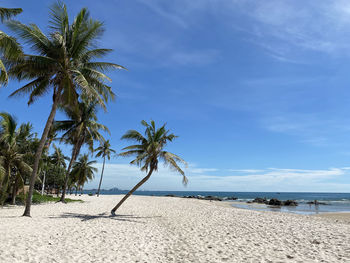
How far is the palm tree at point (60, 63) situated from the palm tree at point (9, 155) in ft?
18.7

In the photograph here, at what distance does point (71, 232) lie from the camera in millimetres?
8711

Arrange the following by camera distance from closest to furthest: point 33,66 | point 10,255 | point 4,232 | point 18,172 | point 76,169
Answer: point 10,255 → point 4,232 → point 33,66 → point 18,172 → point 76,169

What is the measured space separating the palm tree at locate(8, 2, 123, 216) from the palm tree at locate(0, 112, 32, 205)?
5.70 meters

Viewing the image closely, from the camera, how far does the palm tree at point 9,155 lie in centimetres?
1708

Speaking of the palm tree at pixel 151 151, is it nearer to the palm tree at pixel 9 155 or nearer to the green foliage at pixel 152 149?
the green foliage at pixel 152 149

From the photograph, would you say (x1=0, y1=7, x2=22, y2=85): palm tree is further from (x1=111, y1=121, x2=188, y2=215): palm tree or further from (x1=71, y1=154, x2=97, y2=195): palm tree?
(x1=71, y1=154, x2=97, y2=195): palm tree

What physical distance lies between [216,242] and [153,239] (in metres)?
2.33

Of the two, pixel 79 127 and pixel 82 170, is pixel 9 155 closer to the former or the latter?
pixel 79 127

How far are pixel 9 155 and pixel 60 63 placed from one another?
434 inches

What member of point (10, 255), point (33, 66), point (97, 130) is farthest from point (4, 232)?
point (97, 130)

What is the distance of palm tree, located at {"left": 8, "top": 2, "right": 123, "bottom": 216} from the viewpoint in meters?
11.7

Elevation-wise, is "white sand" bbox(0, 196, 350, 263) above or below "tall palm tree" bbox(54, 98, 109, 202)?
below

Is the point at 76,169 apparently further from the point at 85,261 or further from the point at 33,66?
the point at 85,261

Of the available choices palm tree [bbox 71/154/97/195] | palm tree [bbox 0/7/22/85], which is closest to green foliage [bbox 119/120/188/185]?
palm tree [bbox 0/7/22/85]
